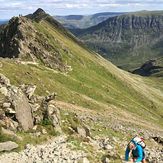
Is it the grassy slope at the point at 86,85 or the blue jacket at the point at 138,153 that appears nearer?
the blue jacket at the point at 138,153

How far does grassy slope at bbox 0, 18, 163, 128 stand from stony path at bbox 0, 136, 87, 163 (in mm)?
53346

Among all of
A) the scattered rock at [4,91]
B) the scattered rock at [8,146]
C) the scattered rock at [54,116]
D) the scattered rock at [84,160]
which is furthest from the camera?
the scattered rock at [54,116]

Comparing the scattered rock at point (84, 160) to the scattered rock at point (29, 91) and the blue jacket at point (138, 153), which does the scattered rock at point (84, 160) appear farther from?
the scattered rock at point (29, 91)

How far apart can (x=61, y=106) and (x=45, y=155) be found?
44.9 meters

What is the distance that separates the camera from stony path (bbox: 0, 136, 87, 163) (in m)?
30.1

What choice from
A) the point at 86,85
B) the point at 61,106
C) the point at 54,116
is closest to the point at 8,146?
the point at 54,116

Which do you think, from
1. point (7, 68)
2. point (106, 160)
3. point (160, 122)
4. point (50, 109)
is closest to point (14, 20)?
point (7, 68)

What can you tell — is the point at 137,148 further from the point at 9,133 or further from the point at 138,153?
the point at 9,133

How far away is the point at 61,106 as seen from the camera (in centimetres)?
7600

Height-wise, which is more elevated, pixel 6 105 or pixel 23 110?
pixel 6 105

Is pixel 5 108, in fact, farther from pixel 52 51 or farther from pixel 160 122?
pixel 52 51

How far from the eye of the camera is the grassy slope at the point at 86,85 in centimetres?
9331

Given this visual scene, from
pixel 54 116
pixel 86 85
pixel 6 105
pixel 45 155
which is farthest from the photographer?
pixel 86 85

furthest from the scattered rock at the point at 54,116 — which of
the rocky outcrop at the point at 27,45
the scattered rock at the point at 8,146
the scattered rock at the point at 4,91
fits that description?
the rocky outcrop at the point at 27,45
